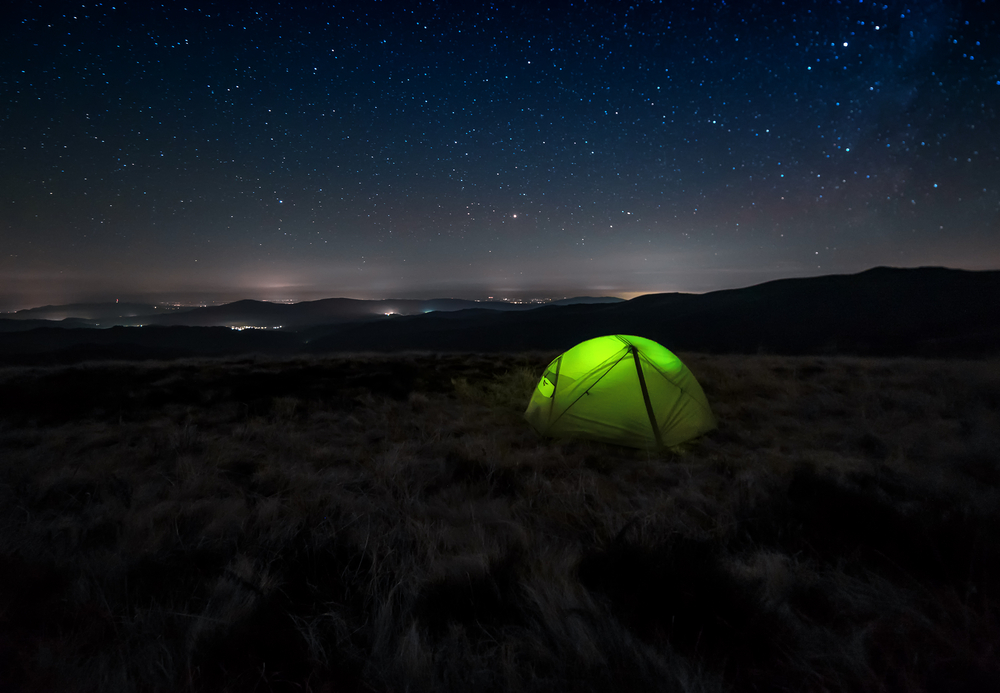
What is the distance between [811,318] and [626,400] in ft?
210

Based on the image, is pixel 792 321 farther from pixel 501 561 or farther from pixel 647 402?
pixel 501 561

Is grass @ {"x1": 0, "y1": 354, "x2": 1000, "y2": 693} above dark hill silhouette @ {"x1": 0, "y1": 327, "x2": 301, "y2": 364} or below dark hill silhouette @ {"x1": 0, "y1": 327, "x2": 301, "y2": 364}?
above

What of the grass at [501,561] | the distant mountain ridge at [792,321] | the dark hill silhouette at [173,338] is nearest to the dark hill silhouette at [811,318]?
the distant mountain ridge at [792,321]

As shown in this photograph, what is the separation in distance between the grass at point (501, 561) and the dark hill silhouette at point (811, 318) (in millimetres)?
28242

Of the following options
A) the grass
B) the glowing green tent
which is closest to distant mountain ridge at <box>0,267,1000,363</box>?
the glowing green tent

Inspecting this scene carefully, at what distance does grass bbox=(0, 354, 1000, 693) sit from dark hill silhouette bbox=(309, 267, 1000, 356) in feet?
92.7

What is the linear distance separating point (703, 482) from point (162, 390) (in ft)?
33.8

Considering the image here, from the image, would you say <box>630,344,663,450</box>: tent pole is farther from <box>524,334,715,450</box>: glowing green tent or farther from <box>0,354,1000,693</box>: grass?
<box>0,354,1000,693</box>: grass

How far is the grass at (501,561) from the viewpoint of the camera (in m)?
1.66

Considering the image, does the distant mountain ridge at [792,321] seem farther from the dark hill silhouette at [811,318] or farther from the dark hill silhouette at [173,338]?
the dark hill silhouette at [173,338]

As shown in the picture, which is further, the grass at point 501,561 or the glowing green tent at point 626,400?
the glowing green tent at point 626,400

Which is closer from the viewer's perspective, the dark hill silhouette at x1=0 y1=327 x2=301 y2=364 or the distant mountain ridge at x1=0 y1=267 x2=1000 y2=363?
the distant mountain ridge at x1=0 y1=267 x2=1000 y2=363

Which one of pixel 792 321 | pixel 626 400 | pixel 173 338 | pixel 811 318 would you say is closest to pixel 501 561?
pixel 626 400

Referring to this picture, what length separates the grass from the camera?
1.66 meters
